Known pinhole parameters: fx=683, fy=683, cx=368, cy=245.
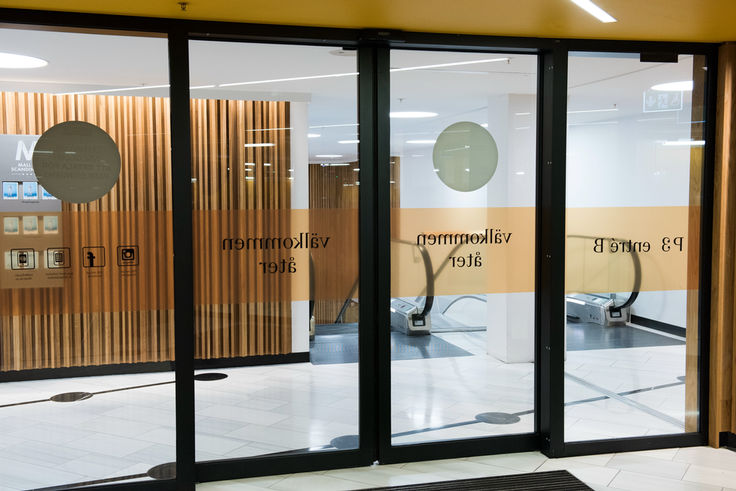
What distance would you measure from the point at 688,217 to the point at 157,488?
370 centimetres

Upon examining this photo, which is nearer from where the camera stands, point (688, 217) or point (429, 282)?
point (429, 282)

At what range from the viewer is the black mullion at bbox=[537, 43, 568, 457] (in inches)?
166

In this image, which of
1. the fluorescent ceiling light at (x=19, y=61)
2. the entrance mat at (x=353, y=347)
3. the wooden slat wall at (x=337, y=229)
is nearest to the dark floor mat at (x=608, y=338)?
the entrance mat at (x=353, y=347)

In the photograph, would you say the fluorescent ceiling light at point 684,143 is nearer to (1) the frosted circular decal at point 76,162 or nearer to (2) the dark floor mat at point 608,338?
(2) the dark floor mat at point 608,338

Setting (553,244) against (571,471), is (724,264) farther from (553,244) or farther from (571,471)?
(571,471)

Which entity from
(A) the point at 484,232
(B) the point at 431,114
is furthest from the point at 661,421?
(B) the point at 431,114

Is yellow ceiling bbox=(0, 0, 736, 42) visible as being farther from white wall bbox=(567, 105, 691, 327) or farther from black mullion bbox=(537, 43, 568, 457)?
white wall bbox=(567, 105, 691, 327)

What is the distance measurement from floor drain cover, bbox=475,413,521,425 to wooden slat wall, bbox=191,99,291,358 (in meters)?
1.51

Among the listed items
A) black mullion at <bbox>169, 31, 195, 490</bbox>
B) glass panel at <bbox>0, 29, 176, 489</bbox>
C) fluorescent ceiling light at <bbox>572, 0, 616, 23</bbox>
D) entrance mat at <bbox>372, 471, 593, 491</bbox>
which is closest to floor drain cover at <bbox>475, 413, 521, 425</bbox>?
entrance mat at <bbox>372, 471, 593, 491</bbox>

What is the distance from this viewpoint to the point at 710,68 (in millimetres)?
4449

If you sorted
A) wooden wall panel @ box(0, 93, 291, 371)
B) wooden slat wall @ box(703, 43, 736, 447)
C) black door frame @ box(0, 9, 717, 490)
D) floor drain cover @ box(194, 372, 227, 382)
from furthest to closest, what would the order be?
wooden slat wall @ box(703, 43, 736, 447), floor drain cover @ box(194, 372, 227, 382), black door frame @ box(0, 9, 717, 490), wooden wall panel @ box(0, 93, 291, 371)

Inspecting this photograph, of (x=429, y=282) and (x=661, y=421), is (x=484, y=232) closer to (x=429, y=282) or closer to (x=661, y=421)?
(x=429, y=282)

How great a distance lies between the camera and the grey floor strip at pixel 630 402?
4.60 metres

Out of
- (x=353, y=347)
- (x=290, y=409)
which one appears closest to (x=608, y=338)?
(x=353, y=347)
